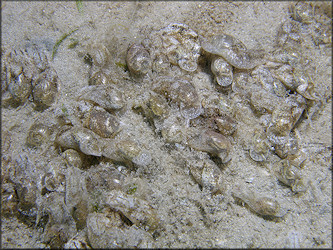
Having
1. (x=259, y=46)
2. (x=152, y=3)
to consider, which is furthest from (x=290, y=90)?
(x=152, y=3)

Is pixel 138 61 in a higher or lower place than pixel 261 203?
higher

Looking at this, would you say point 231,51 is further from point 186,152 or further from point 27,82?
point 27,82

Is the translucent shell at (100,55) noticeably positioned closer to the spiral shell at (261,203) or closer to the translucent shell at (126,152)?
the translucent shell at (126,152)

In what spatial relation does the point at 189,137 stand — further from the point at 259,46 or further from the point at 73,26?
the point at 73,26

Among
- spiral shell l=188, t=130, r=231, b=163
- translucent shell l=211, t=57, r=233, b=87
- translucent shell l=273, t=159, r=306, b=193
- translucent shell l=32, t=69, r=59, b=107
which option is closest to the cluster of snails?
translucent shell l=32, t=69, r=59, b=107

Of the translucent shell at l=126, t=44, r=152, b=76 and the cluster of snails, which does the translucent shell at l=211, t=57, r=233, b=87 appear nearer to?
the translucent shell at l=126, t=44, r=152, b=76

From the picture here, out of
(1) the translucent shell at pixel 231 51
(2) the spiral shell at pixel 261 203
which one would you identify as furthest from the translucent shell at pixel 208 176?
(1) the translucent shell at pixel 231 51

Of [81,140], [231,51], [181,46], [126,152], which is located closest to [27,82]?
[81,140]
